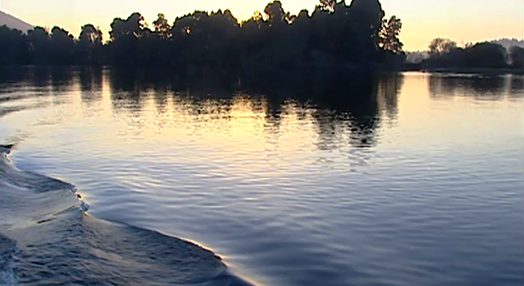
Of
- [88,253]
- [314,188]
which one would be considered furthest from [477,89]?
[88,253]

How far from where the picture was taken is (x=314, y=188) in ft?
59.5

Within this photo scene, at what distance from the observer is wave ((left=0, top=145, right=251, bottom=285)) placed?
10211 millimetres

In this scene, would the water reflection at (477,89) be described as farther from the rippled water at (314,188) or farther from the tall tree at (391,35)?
the tall tree at (391,35)

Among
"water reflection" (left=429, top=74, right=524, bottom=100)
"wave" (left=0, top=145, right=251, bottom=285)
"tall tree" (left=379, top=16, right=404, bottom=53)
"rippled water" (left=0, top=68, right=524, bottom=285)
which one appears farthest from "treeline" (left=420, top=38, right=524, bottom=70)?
"wave" (left=0, top=145, right=251, bottom=285)

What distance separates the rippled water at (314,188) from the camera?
1177 centimetres

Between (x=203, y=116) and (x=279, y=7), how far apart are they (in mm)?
126939

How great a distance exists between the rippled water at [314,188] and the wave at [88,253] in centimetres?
65

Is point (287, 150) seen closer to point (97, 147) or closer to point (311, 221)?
point (97, 147)

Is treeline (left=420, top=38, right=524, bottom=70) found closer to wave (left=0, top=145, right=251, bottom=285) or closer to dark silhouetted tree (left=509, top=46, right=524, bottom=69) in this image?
dark silhouetted tree (left=509, top=46, right=524, bottom=69)

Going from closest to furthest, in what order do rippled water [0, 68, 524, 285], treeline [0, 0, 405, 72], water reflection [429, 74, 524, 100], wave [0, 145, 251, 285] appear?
wave [0, 145, 251, 285] → rippled water [0, 68, 524, 285] → water reflection [429, 74, 524, 100] → treeline [0, 0, 405, 72]

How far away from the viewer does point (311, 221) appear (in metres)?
14.5

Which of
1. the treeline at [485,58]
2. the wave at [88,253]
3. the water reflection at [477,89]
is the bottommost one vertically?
the wave at [88,253]

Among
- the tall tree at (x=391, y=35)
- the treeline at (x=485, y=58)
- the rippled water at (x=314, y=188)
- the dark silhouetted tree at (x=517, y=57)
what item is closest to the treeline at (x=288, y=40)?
the tall tree at (x=391, y=35)

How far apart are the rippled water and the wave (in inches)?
25.7
